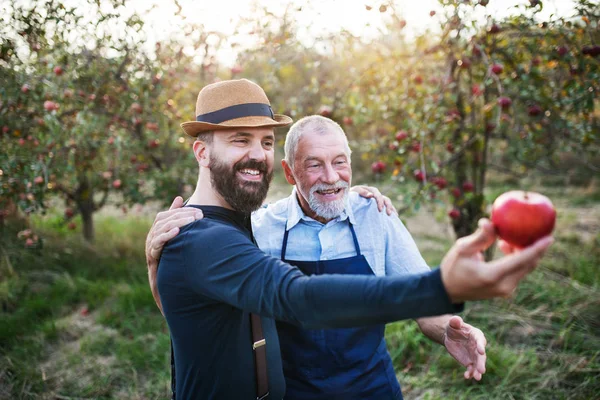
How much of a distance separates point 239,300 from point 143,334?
125 inches

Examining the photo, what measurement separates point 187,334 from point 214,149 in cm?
68

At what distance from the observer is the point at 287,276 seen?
45.1 inches

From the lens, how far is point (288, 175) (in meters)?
2.19

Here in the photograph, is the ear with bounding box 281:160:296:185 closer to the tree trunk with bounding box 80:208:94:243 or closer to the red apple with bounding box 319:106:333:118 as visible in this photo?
the red apple with bounding box 319:106:333:118

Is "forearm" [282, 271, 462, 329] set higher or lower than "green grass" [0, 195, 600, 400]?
higher

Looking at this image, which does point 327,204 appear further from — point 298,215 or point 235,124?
point 235,124

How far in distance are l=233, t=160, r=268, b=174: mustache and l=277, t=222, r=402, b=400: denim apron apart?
633mm

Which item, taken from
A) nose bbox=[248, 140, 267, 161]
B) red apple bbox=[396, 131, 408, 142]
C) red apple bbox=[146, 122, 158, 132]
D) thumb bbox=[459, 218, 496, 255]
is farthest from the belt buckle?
red apple bbox=[146, 122, 158, 132]

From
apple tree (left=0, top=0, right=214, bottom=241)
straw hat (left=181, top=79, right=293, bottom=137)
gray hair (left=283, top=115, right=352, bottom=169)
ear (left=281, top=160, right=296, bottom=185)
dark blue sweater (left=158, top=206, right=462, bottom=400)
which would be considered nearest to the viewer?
dark blue sweater (left=158, top=206, right=462, bottom=400)

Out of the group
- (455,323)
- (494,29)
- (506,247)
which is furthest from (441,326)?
(494,29)

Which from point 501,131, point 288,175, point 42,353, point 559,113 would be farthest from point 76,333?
point 559,113

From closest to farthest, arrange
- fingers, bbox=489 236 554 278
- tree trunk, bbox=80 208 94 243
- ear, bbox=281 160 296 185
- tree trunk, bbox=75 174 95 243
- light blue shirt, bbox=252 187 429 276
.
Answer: fingers, bbox=489 236 554 278 → light blue shirt, bbox=252 187 429 276 → ear, bbox=281 160 296 185 → tree trunk, bbox=75 174 95 243 → tree trunk, bbox=80 208 94 243

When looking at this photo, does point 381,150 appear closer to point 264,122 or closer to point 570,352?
point 570,352

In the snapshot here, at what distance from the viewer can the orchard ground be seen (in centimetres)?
316
